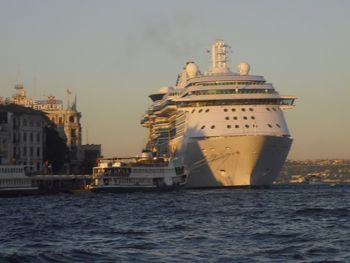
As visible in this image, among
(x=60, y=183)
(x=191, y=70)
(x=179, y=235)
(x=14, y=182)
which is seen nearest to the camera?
(x=179, y=235)

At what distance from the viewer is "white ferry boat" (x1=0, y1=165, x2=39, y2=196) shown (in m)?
124

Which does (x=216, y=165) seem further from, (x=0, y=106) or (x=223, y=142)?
(x=0, y=106)

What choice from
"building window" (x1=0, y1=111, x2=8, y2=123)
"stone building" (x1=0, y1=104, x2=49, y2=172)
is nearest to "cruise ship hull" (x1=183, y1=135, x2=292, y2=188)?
"stone building" (x1=0, y1=104, x2=49, y2=172)

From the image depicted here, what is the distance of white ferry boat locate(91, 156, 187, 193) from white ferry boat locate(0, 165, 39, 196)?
27.3 ft

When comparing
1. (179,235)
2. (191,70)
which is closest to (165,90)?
(191,70)

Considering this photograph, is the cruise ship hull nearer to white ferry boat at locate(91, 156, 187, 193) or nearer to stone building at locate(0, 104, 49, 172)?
white ferry boat at locate(91, 156, 187, 193)

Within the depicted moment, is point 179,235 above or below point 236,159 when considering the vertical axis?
below

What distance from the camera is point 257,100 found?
132 metres

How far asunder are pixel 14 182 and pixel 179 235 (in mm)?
75581

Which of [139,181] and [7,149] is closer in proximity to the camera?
[139,181]

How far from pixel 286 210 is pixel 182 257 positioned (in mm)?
32615

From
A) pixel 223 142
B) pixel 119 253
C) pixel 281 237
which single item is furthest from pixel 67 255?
pixel 223 142

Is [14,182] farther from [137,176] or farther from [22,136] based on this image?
[22,136]

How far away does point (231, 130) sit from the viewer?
418ft
